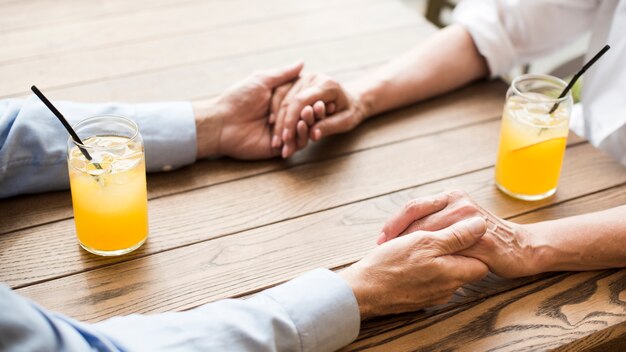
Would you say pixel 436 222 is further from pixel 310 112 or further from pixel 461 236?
pixel 310 112

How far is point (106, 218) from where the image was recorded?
3.58 feet

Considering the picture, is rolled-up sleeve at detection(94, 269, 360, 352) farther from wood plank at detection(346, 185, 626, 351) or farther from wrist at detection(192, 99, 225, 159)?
wrist at detection(192, 99, 225, 159)

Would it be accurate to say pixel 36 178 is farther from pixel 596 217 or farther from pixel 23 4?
pixel 596 217

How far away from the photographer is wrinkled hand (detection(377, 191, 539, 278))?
1116mm

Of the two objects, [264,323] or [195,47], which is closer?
[264,323]

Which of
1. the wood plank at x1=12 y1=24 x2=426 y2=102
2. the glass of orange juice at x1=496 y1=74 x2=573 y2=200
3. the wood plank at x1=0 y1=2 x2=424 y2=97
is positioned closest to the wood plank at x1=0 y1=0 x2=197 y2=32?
the wood plank at x1=0 y1=2 x2=424 y2=97

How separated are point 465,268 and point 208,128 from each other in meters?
0.58

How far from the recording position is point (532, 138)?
124cm

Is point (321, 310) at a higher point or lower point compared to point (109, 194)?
lower

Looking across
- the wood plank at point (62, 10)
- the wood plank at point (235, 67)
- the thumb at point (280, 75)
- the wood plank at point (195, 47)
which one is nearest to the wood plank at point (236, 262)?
the thumb at point (280, 75)

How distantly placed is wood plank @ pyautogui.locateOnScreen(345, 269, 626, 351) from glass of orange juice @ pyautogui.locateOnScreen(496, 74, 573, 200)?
0.20 metres

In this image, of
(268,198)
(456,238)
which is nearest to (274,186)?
(268,198)

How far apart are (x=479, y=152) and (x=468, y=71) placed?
273 millimetres

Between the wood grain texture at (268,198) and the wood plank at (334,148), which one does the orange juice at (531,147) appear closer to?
the wood grain texture at (268,198)
